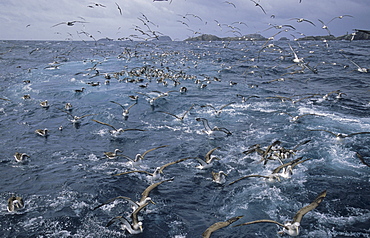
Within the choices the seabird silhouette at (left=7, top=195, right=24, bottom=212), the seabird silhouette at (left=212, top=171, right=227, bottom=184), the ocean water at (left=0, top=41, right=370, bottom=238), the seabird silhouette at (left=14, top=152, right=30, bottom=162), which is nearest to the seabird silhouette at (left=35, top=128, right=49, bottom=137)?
the ocean water at (left=0, top=41, right=370, bottom=238)

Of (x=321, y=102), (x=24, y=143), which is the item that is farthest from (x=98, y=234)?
(x=321, y=102)

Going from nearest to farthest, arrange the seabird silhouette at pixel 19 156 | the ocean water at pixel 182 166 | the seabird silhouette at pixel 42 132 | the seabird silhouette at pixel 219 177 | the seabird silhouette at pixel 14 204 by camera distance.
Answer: the ocean water at pixel 182 166, the seabird silhouette at pixel 14 204, the seabird silhouette at pixel 219 177, the seabird silhouette at pixel 19 156, the seabird silhouette at pixel 42 132

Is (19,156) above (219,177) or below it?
below

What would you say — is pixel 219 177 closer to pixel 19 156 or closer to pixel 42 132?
pixel 19 156

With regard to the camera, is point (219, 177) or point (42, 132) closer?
point (219, 177)

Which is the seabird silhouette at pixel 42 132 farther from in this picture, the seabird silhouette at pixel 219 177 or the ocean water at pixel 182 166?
the seabird silhouette at pixel 219 177

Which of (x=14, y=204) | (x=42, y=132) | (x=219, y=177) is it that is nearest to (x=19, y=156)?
(x=42, y=132)

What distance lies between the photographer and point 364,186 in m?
11.2

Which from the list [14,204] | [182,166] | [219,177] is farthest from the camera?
[182,166]

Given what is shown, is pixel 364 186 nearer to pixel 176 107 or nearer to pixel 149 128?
pixel 149 128

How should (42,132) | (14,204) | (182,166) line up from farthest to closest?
1. (42,132)
2. (182,166)
3. (14,204)

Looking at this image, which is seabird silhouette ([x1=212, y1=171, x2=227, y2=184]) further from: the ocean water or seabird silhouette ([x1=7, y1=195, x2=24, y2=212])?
seabird silhouette ([x1=7, y1=195, x2=24, y2=212])

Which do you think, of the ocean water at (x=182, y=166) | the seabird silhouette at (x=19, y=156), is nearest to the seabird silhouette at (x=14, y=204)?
the ocean water at (x=182, y=166)

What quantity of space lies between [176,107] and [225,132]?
317 inches
